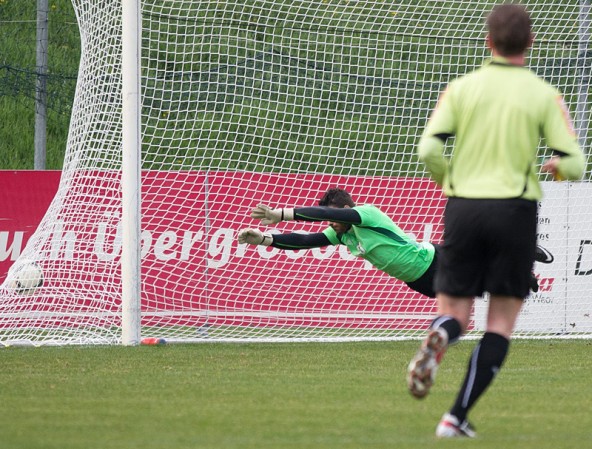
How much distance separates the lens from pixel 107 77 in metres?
10.3

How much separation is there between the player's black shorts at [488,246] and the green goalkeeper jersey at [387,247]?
12.5 ft

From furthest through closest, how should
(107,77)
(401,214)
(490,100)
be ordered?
(401,214) → (107,77) → (490,100)

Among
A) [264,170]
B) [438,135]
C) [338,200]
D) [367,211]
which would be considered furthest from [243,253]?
[438,135]

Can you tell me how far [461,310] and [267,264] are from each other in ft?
22.7

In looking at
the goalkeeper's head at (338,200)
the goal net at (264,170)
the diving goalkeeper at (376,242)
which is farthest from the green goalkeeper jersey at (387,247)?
the goal net at (264,170)

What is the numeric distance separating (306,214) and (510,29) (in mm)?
3583

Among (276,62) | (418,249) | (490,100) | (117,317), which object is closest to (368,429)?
(490,100)

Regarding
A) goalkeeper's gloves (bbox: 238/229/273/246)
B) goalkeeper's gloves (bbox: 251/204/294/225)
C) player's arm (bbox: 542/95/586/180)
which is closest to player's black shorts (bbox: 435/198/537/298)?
player's arm (bbox: 542/95/586/180)

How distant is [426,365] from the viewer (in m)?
4.82

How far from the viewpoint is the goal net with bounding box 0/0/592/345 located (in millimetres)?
10352

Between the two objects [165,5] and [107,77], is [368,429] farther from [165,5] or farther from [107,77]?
[165,5]

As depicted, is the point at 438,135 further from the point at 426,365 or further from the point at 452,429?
the point at 452,429

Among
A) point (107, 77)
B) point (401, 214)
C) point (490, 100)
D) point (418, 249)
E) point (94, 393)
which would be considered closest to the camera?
point (490, 100)

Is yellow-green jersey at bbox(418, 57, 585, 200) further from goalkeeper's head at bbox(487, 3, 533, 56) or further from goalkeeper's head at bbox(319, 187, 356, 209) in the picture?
goalkeeper's head at bbox(319, 187, 356, 209)
